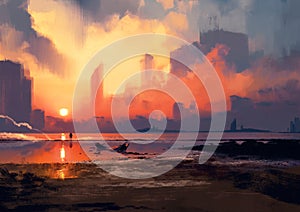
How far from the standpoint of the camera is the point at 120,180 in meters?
30.8

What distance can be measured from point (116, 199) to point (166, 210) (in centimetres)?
397

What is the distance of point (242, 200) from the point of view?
72.4 feet

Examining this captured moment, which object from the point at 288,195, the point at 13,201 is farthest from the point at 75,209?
the point at 288,195

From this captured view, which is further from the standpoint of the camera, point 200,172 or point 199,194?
point 200,172

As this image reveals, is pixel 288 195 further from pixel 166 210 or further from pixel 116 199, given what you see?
pixel 116 199

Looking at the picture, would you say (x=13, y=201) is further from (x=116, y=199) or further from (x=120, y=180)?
(x=120, y=180)

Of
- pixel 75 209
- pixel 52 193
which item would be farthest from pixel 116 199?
pixel 52 193

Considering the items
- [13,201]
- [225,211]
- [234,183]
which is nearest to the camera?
[225,211]

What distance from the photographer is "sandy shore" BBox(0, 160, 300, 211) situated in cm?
2064

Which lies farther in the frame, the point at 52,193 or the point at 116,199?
the point at 52,193

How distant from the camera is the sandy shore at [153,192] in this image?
67.7 ft

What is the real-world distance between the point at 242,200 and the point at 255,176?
1082 centimetres

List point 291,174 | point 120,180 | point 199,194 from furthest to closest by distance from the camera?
1. point 291,174
2. point 120,180
3. point 199,194

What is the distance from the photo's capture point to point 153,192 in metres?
24.8
